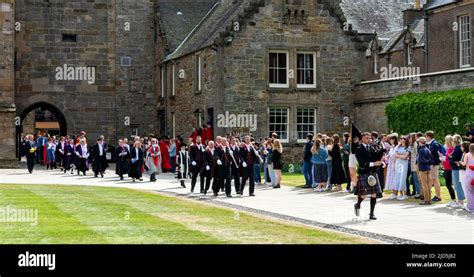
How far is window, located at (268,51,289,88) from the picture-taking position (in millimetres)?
42625

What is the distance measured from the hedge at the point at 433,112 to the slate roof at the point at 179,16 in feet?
50.4

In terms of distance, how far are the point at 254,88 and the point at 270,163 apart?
10658mm

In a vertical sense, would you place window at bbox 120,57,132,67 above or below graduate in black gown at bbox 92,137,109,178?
above

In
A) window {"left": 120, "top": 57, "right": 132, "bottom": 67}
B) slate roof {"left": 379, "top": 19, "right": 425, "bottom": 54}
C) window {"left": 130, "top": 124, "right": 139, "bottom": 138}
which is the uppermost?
slate roof {"left": 379, "top": 19, "right": 425, "bottom": 54}

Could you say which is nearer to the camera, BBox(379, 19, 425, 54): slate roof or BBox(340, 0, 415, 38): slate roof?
BBox(379, 19, 425, 54): slate roof

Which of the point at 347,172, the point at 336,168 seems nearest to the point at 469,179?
the point at 347,172

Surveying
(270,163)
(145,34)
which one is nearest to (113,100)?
(145,34)

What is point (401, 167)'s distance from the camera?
83.4ft

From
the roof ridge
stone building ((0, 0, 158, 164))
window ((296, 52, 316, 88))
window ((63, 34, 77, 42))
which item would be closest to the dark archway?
stone building ((0, 0, 158, 164))

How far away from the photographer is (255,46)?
1655 inches
